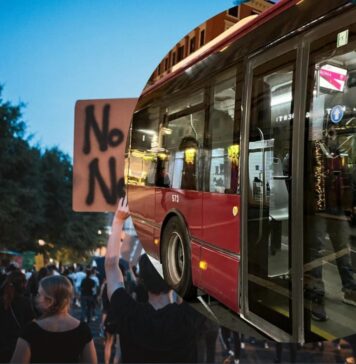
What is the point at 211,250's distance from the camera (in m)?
2.05

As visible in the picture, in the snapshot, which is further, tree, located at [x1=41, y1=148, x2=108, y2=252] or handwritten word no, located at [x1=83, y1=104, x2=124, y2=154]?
handwritten word no, located at [x1=83, y1=104, x2=124, y2=154]

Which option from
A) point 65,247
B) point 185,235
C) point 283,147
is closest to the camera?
point 65,247

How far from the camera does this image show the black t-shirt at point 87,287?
1.89m

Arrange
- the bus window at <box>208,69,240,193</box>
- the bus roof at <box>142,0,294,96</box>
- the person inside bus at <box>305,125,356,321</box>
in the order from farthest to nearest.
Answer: the bus window at <box>208,69,240,193</box>, the person inside bus at <box>305,125,356,321</box>, the bus roof at <box>142,0,294,96</box>

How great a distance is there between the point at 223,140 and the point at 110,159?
0.61 meters

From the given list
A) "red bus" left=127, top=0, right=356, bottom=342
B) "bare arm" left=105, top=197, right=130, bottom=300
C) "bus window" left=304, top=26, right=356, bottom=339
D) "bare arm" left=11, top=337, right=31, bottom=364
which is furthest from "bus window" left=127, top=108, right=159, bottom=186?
"bare arm" left=11, top=337, right=31, bottom=364

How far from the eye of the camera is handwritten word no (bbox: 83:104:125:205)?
1814 millimetres

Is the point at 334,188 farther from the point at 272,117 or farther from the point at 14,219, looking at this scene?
the point at 14,219

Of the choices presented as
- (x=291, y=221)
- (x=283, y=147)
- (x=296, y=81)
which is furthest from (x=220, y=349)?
(x=296, y=81)

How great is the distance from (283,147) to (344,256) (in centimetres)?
60

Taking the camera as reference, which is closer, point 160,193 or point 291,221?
point 291,221

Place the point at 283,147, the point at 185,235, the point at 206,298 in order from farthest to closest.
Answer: the point at 185,235, the point at 206,298, the point at 283,147

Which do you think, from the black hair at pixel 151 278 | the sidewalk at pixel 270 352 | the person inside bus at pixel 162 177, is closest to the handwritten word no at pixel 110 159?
the person inside bus at pixel 162 177

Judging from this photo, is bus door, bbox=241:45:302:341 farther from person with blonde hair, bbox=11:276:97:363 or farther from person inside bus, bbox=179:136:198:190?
person with blonde hair, bbox=11:276:97:363
